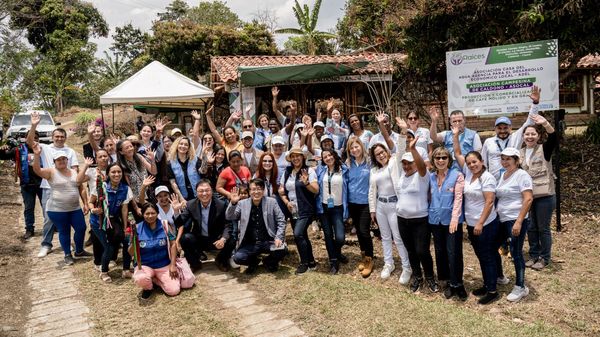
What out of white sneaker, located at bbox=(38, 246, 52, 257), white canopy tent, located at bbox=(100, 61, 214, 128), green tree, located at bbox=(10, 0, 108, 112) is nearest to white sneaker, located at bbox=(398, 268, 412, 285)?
white sneaker, located at bbox=(38, 246, 52, 257)

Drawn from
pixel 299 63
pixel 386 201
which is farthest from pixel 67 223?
pixel 299 63

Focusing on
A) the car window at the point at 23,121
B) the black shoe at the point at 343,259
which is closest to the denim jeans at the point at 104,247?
the black shoe at the point at 343,259

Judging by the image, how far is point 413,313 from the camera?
4430mm

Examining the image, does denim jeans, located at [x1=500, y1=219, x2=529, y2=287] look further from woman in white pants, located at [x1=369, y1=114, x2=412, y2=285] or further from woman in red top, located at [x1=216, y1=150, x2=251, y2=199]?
woman in red top, located at [x1=216, y1=150, x2=251, y2=199]

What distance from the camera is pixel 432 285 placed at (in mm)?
5016

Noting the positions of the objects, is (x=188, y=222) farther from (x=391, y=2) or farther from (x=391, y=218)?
(x=391, y=2)

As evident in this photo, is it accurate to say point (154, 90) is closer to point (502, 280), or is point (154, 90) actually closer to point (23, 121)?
point (502, 280)

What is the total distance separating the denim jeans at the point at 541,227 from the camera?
17.6 ft

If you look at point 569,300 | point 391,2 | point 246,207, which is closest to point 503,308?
point 569,300

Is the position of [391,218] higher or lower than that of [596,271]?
higher

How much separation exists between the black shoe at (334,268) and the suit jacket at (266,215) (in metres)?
0.66

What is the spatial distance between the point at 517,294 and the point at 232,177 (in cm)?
343

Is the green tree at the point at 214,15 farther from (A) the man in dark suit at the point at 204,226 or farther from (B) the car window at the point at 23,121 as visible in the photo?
(A) the man in dark suit at the point at 204,226

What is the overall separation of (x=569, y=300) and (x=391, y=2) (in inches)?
252
